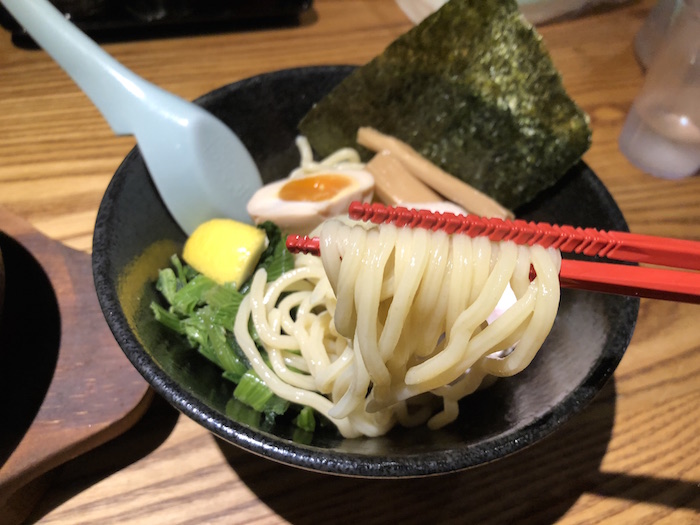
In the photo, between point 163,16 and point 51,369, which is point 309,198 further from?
point 163,16

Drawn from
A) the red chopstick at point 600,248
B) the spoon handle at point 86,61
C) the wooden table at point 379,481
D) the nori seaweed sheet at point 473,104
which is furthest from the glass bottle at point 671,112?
the spoon handle at point 86,61

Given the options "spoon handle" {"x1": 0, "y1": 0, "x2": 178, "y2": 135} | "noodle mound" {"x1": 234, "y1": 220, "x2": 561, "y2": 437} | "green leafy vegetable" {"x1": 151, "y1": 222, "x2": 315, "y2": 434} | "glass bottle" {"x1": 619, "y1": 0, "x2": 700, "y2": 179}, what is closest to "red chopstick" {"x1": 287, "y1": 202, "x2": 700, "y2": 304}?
"noodle mound" {"x1": 234, "y1": 220, "x2": 561, "y2": 437}

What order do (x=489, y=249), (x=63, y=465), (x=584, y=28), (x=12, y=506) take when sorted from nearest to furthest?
(x=489, y=249) → (x=12, y=506) → (x=63, y=465) → (x=584, y=28)

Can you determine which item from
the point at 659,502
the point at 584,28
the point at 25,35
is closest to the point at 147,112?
the point at 25,35

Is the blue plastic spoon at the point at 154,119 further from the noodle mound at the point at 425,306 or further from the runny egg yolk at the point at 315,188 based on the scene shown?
the noodle mound at the point at 425,306

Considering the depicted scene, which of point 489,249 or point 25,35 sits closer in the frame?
point 489,249

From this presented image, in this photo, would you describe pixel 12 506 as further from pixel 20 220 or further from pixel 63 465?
pixel 20 220

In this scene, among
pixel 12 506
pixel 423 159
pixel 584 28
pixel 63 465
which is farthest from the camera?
pixel 584 28
